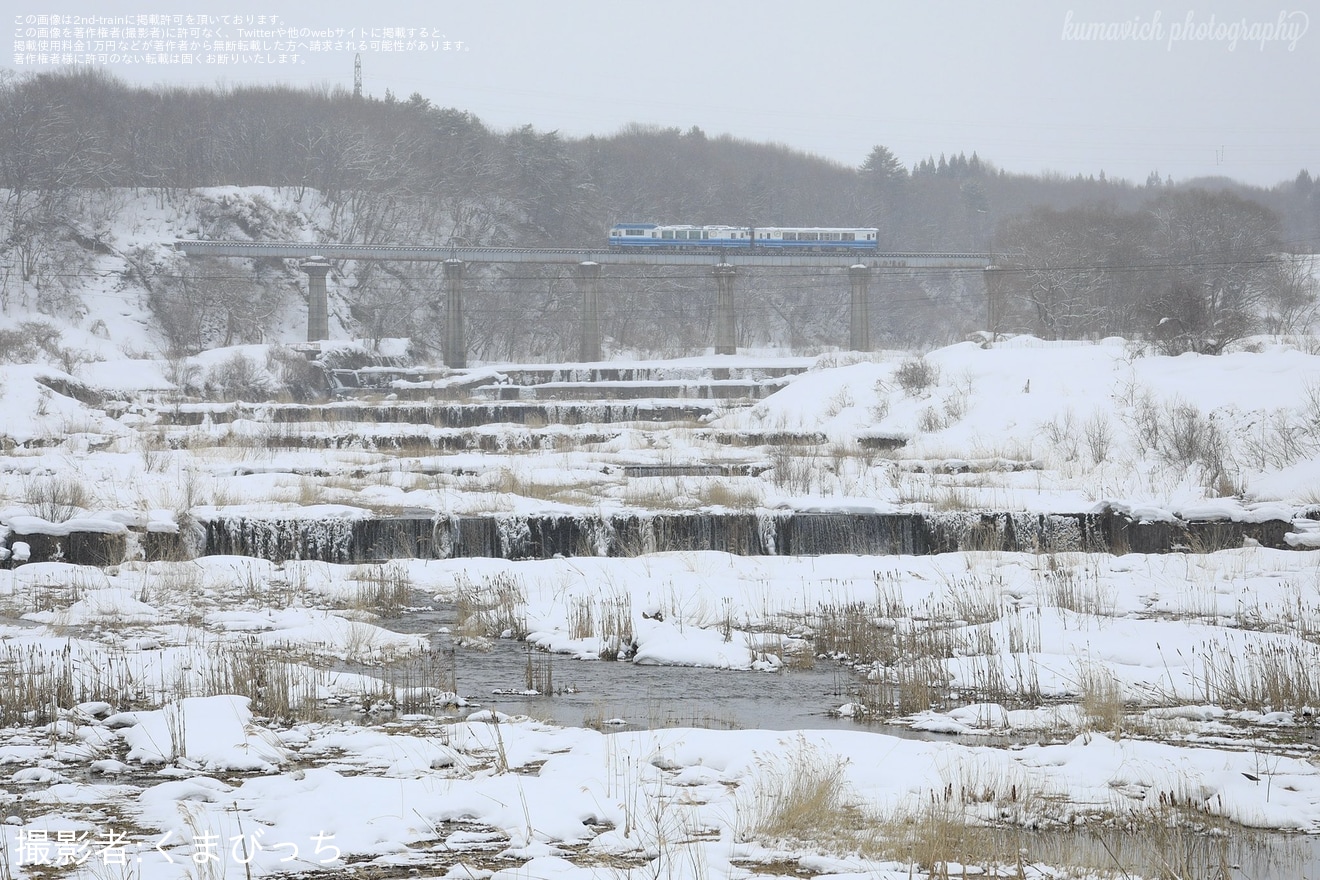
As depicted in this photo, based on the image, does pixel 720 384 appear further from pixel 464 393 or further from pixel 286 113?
pixel 286 113

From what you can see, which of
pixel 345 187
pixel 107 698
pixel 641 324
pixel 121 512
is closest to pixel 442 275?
pixel 345 187

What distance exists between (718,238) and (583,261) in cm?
852

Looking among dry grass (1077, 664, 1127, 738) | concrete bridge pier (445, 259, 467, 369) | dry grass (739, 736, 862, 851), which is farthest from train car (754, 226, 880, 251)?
dry grass (739, 736, 862, 851)

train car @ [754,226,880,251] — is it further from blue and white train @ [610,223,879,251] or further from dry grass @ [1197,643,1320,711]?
dry grass @ [1197,643,1320,711]

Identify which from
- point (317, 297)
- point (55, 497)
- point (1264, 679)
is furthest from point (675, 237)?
point (1264, 679)

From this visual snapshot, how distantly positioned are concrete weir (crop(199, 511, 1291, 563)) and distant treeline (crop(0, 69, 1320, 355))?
140 feet

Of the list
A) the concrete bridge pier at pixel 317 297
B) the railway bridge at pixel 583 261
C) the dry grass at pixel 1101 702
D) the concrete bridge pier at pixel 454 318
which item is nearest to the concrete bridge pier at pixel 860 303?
the railway bridge at pixel 583 261

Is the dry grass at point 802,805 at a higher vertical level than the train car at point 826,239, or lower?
lower

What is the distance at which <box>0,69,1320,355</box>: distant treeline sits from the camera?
72.8 meters

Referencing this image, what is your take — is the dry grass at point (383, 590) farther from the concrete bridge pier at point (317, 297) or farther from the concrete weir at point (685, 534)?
the concrete bridge pier at point (317, 297)

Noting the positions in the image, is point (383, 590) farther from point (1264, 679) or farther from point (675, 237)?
point (675, 237)

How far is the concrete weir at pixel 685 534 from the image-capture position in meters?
18.4

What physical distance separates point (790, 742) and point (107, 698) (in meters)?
5.63

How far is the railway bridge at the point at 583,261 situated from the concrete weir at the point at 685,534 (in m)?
48.0
